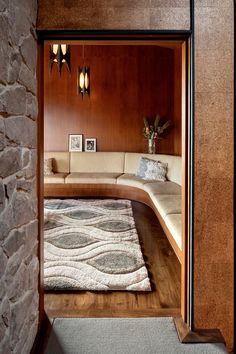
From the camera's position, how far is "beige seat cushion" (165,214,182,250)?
240cm

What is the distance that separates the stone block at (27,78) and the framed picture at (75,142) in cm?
482

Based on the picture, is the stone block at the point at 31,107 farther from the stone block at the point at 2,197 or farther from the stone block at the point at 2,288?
the stone block at the point at 2,288

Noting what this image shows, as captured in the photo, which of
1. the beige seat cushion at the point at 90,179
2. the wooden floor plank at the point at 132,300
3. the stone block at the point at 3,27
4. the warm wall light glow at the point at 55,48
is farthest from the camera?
the beige seat cushion at the point at 90,179

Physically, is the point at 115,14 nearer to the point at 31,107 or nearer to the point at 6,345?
the point at 31,107

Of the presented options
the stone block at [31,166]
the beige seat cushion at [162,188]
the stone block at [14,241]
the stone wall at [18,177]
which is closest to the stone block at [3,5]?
the stone wall at [18,177]

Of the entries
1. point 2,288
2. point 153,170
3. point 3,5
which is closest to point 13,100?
point 3,5

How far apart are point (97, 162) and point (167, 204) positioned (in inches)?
122

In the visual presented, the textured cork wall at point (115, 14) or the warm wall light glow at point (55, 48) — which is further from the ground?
the warm wall light glow at point (55, 48)

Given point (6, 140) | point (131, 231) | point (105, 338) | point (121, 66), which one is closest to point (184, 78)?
point (6, 140)

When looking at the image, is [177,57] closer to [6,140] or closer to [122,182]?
[122,182]

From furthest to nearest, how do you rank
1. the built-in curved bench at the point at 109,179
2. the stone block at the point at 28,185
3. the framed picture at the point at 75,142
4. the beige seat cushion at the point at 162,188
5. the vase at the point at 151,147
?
the framed picture at the point at 75,142 < the vase at the point at 151,147 < the built-in curved bench at the point at 109,179 < the beige seat cushion at the point at 162,188 < the stone block at the point at 28,185

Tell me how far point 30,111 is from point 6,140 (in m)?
0.40

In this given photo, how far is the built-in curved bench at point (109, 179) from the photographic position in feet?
14.8

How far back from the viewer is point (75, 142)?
6.47 meters
